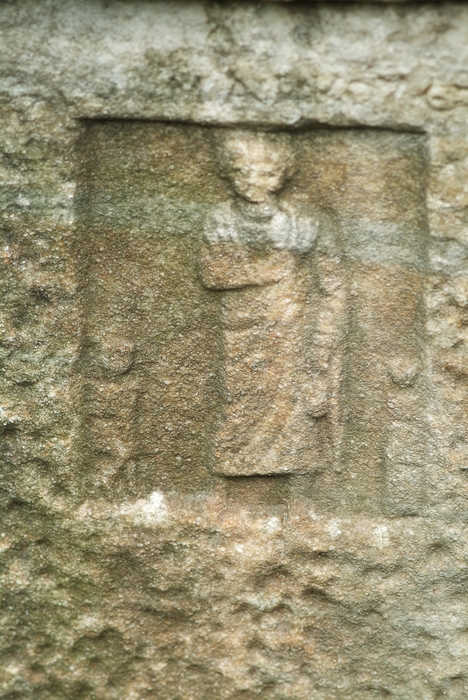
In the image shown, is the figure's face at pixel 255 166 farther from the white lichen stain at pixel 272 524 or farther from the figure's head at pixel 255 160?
the white lichen stain at pixel 272 524

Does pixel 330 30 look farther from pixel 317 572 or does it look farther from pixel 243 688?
pixel 243 688

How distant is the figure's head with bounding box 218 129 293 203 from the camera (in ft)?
3.34

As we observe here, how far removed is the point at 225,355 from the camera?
111 centimetres

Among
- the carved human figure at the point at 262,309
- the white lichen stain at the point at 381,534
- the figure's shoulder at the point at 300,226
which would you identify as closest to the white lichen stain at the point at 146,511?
the carved human figure at the point at 262,309

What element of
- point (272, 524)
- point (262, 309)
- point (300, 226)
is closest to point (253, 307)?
point (262, 309)

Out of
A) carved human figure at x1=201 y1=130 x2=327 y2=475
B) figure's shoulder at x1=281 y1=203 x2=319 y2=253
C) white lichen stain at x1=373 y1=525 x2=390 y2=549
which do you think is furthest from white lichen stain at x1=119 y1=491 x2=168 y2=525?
figure's shoulder at x1=281 y1=203 x2=319 y2=253

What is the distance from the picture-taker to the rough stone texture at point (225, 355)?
98 centimetres

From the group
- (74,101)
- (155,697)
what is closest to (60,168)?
(74,101)

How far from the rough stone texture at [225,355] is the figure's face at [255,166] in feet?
0.06

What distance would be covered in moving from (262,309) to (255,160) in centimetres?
19

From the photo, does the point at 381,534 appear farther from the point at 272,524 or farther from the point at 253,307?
the point at 253,307

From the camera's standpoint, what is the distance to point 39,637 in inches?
Result: 47.5

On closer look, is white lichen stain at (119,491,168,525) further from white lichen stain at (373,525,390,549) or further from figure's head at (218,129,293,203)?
figure's head at (218,129,293,203)

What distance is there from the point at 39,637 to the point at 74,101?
753mm
